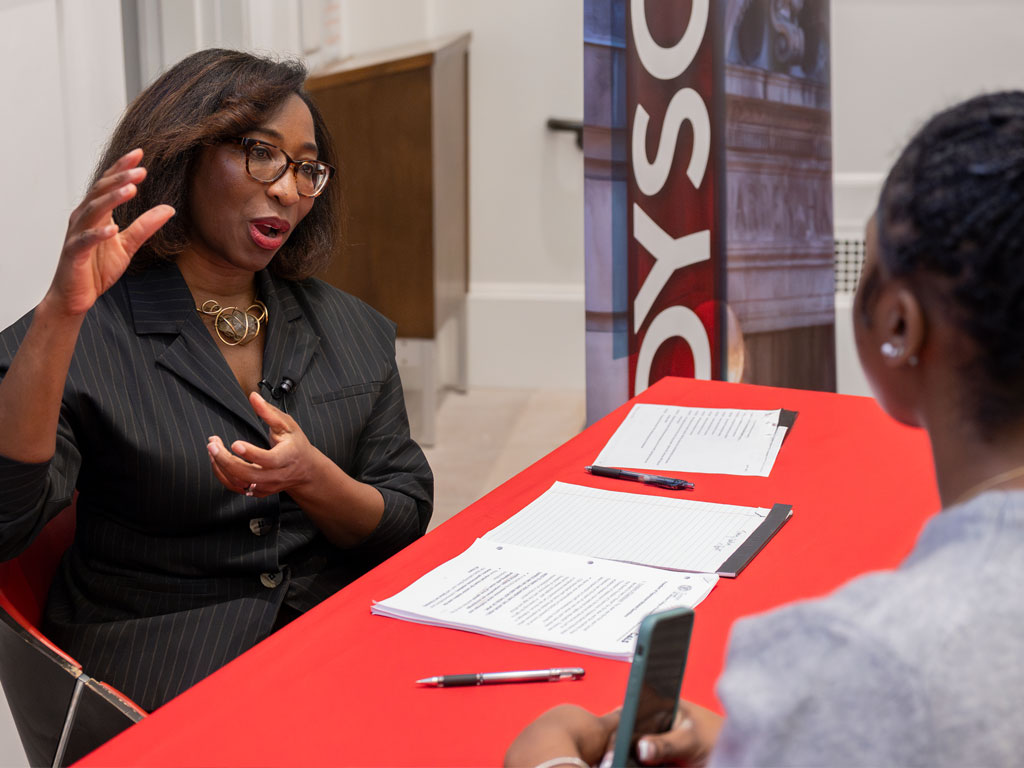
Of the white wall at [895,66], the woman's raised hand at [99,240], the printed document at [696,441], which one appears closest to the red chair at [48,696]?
the woman's raised hand at [99,240]

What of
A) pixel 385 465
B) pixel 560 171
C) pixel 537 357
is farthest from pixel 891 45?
pixel 385 465

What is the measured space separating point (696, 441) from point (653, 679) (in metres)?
0.97

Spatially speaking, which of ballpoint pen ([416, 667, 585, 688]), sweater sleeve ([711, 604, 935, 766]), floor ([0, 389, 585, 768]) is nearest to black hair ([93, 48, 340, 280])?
ballpoint pen ([416, 667, 585, 688])

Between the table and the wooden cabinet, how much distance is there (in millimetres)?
2431

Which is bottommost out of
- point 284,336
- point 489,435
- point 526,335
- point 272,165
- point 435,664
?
point 489,435

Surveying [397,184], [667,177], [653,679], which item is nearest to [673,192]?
[667,177]

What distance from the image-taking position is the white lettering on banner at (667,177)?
2.68 meters

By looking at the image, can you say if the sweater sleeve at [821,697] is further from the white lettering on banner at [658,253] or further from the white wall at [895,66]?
the white wall at [895,66]

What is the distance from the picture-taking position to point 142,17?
2643 mm

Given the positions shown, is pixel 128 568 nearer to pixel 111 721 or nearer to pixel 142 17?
pixel 111 721

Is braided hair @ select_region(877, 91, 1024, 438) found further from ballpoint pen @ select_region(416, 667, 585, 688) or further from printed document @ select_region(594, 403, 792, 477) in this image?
printed document @ select_region(594, 403, 792, 477)

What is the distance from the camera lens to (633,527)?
4.25 feet

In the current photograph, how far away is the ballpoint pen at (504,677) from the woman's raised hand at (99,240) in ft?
1.82

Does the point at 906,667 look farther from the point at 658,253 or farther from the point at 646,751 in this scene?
the point at 658,253
